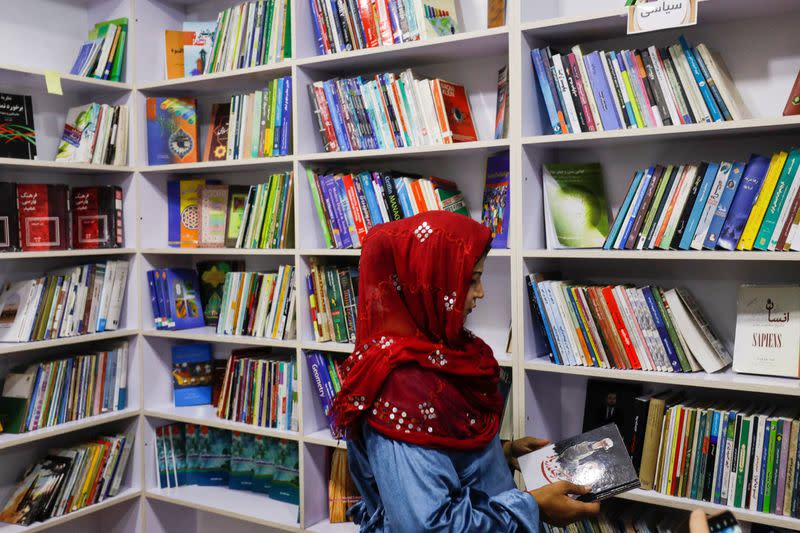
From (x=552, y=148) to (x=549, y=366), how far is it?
70 centimetres

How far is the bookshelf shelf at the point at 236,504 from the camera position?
2.62 metres

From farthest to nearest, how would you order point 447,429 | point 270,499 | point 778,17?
1. point 270,499
2. point 778,17
3. point 447,429

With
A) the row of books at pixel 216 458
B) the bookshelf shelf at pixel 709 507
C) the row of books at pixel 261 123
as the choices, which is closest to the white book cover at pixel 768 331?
the bookshelf shelf at pixel 709 507

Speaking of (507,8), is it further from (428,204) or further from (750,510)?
(750,510)

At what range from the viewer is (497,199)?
2256mm

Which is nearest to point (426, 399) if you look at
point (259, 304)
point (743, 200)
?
point (743, 200)

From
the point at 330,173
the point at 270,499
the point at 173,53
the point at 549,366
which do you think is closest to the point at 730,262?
the point at 549,366

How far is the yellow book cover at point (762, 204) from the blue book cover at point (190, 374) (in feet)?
6.94

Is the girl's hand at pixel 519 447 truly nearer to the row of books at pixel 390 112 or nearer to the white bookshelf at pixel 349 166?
the white bookshelf at pixel 349 166

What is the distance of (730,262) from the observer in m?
2.06

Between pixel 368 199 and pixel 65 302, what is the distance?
4.15ft

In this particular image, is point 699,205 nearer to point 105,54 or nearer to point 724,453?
point 724,453

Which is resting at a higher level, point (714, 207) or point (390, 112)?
point (390, 112)

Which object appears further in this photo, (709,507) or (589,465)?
(709,507)
